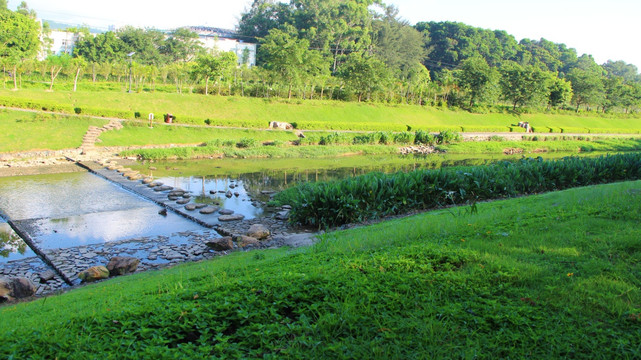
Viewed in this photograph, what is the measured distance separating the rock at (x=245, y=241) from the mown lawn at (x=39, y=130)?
13.4 m

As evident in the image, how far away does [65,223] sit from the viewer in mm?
8812

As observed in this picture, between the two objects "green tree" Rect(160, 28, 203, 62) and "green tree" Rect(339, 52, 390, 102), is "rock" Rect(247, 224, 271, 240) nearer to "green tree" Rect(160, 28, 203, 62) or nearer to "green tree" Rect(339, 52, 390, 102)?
"green tree" Rect(339, 52, 390, 102)

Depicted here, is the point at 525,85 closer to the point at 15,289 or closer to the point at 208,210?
the point at 208,210

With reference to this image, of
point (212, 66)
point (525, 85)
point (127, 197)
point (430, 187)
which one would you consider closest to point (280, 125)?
point (212, 66)

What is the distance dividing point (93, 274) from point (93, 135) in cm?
1527

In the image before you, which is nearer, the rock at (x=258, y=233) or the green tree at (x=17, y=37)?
the rock at (x=258, y=233)

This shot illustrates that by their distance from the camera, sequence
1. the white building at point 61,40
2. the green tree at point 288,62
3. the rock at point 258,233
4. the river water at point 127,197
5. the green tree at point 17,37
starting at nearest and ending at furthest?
1. the rock at point 258,233
2. the river water at point 127,197
3. the green tree at point 17,37
4. the green tree at point 288,62
5. the white building at point 61,40

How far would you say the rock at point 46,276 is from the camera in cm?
584

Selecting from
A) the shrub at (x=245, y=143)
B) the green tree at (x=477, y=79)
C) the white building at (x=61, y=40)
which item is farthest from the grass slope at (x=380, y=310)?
the white building at (x=61, y=40)

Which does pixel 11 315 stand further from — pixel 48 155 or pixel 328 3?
pixel 328 3

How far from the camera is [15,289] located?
5082 mm

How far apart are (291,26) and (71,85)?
3273 centimetres

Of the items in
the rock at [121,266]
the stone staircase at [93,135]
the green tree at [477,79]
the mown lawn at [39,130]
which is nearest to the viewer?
the rock at [121,266]

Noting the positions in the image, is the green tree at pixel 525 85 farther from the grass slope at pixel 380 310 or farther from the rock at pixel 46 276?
the rock at pixel 46 276
